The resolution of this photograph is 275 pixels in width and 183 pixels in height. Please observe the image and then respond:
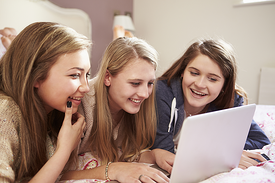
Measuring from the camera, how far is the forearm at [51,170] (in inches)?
27.8

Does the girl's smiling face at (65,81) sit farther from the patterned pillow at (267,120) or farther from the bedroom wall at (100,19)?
the bedroom wall at (100,19)

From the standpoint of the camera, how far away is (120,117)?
3.99ft

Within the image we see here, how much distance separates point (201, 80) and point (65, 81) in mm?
694

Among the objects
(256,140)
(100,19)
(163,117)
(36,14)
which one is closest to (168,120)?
(163,117)

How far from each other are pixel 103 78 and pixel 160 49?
2160 millimetres

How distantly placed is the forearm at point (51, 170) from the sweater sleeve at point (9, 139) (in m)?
0.08

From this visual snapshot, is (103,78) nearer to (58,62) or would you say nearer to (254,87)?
(58,62)

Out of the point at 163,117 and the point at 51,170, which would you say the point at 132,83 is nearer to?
the point at 163,117

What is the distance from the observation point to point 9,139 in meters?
0.70

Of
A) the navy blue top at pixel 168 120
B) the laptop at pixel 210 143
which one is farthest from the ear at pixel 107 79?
the laptop at pixel 210 143

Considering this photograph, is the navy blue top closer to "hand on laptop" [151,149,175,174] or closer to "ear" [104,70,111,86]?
"hand on laptop" [151,149,175,174]

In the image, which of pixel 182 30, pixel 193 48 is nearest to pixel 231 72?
pixel 193 48

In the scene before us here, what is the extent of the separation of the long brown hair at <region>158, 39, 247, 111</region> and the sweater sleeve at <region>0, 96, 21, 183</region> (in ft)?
2.70

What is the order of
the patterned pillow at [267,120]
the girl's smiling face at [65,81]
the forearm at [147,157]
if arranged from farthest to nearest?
1. the patterned pillow at [267,120]
2. the forearm at [147,157]
3. the girl's smiling face at [65,81]
